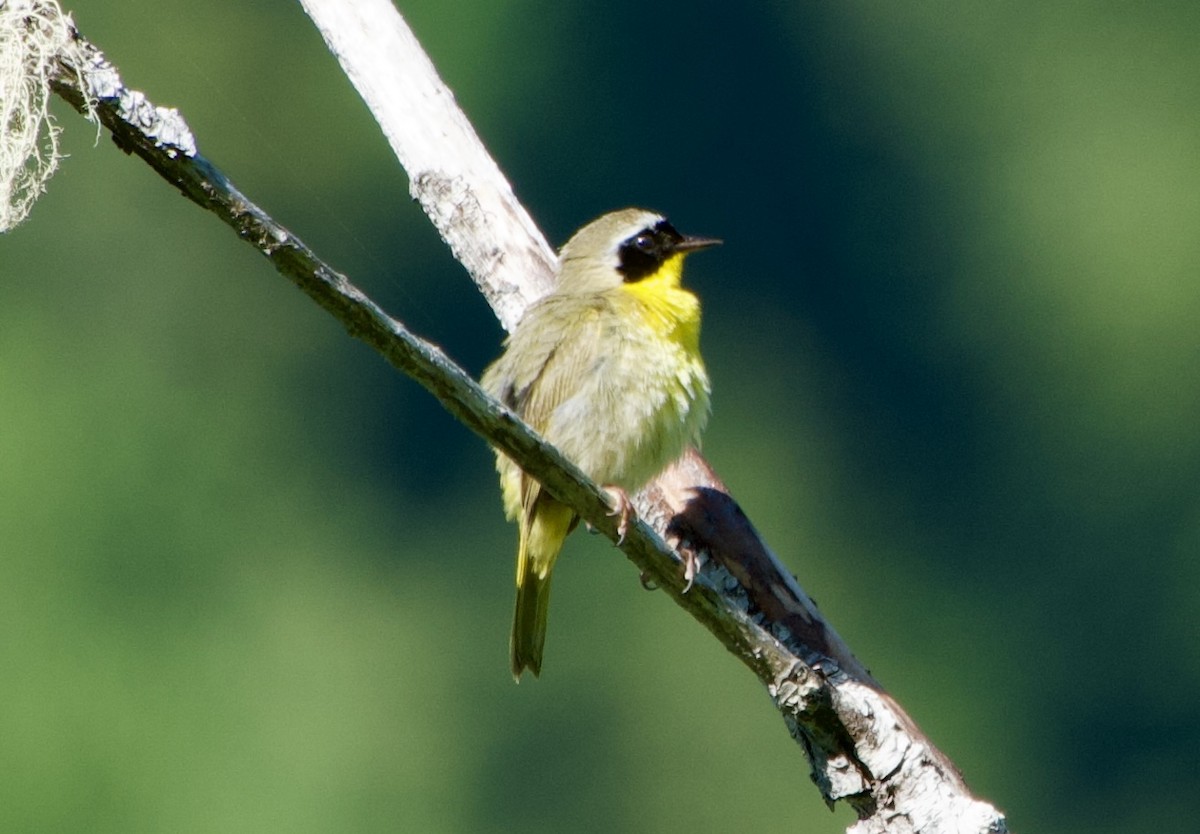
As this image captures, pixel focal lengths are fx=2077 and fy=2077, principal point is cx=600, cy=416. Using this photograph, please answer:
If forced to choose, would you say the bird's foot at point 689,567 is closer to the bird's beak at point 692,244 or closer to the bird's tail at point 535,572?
the bird's tail at point 535,572

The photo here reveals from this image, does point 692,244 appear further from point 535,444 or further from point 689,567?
point 535,444

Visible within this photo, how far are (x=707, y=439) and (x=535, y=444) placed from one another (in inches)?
741

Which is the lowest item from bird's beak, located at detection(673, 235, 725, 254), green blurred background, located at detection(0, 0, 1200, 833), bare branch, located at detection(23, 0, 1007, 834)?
bare branch, located at detection(23, 0, 1007, 834)

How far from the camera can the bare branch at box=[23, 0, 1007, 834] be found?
143 inches

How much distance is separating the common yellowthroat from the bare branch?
14 centimetres

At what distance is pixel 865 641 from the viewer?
22828 mm

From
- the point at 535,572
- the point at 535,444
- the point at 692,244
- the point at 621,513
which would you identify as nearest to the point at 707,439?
the point at 692,244

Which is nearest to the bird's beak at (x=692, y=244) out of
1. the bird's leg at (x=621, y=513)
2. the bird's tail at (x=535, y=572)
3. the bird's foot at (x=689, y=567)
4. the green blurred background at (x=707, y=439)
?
the bird's tail at (x=535, y=572)

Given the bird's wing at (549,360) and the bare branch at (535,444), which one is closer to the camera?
the bare branch at (535,444)

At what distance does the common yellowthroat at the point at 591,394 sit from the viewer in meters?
5.46

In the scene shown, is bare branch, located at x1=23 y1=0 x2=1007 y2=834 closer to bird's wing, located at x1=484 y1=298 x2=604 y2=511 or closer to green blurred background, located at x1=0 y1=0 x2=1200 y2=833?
bird's wing, located at x1=484 y1=298 x2=604 y2=511

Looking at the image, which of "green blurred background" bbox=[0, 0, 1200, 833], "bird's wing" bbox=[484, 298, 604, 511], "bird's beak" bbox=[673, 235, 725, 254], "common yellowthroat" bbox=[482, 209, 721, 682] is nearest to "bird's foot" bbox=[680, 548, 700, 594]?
"common yellowthroat" bbox=[482, 209, 721, 682]

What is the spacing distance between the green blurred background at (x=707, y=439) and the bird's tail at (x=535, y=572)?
546 inches

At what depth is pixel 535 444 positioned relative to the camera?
4109 millimetres
